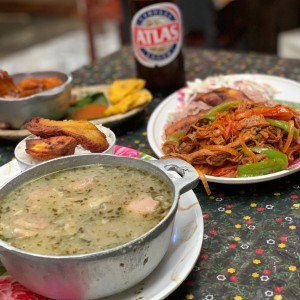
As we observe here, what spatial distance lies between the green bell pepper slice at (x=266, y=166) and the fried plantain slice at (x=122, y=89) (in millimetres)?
619

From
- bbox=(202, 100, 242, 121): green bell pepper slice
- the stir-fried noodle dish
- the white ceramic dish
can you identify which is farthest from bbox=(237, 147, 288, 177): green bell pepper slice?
the white ceramic dish

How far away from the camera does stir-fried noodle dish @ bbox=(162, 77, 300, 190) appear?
1171mm

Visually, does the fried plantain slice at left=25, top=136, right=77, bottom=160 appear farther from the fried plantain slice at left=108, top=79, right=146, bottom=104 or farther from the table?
the fried plantain slice at left=108, top=79, right=146, bottom=104

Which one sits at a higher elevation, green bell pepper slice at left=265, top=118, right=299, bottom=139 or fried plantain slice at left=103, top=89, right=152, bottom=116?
green bell pepper slice at left=265, top=118, right=299, bottom=139

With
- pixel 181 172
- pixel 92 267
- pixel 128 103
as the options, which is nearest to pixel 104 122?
pixel 128 103

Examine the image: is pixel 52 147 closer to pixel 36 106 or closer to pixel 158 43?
pixel 36 106

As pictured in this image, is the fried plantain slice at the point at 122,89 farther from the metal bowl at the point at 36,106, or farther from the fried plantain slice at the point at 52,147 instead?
the fried plantain slice at the point at 52,147

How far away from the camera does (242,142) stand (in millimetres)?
1191

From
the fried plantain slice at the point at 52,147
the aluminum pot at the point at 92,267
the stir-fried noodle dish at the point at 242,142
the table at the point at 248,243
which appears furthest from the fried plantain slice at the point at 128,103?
the aluminum pot at the point at 92,267

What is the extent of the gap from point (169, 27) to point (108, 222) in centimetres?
101

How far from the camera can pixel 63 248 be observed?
804 millimetres

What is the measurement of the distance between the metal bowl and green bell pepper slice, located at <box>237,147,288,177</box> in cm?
64

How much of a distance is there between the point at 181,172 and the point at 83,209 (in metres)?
0.19

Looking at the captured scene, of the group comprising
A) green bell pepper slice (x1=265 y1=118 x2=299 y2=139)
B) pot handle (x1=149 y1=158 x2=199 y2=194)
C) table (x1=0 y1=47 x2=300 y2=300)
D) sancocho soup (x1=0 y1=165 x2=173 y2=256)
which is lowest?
table (x1=0 y1=47 x2=300 y2=300)
